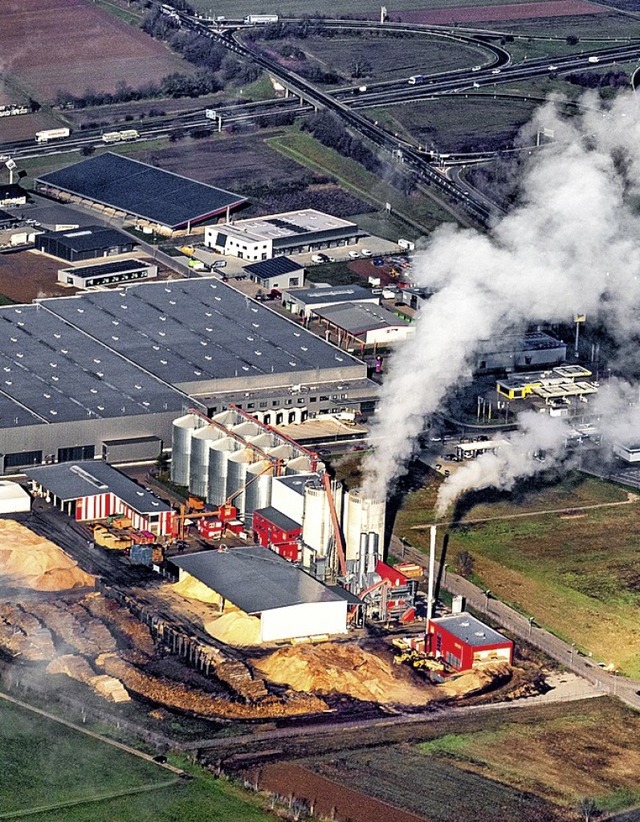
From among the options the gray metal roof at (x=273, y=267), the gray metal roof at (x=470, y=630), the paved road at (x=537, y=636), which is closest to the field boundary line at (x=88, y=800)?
the gray metal roof at (x=470, y=630)

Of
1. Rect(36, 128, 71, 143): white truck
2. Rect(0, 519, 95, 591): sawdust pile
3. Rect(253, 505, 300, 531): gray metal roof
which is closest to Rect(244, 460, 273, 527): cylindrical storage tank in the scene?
Rect(253, 505, 300, 531): gray metal roof

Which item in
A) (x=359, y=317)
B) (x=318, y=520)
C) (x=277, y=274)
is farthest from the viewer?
(x=277, y=274)

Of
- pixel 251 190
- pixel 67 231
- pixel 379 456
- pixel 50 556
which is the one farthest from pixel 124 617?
pixel 251 190

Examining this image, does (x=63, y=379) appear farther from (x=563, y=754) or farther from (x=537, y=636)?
(x=563, y=754)

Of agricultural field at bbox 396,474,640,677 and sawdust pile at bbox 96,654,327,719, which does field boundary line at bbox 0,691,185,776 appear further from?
agricultural field at bbox 396,474,640,677

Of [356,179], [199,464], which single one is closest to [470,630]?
[199,464]

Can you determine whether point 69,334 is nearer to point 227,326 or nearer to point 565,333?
point 227,326
